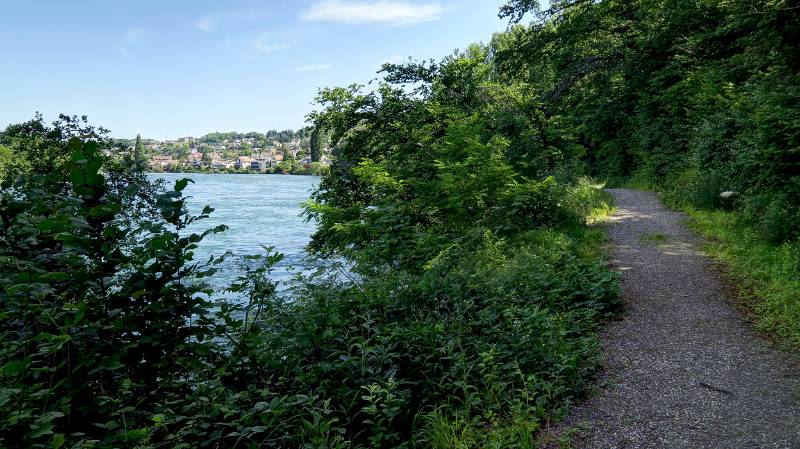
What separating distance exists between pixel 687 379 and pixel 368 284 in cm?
383

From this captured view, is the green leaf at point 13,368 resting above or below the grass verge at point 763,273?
above

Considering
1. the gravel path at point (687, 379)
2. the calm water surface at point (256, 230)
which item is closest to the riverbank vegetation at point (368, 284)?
the gravel path at point (687, 379)

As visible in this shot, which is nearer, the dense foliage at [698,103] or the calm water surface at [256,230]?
the dense foliage at [698,103]

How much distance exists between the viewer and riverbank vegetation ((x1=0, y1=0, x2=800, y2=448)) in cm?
320

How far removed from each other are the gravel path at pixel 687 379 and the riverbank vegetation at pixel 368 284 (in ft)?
1.20

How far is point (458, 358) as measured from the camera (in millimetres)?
4871

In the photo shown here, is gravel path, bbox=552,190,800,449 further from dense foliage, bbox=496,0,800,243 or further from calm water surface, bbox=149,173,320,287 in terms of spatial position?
calm water surface, bbox=149,173,320,287

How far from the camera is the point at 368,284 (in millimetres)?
6641

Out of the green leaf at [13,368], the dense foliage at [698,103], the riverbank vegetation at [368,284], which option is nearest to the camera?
the green leaf at [13,368]

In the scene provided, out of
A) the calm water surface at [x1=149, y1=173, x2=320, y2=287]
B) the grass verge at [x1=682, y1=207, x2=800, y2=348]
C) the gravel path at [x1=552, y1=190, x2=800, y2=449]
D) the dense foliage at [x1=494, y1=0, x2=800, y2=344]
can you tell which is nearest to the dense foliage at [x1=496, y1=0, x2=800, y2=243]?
the dense foliage at [x1=494, y1=0, x2=800, y2=344]

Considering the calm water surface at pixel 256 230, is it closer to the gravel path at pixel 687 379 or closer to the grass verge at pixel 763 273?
the gravel path at pixel 687 379

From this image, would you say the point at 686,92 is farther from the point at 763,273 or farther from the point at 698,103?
the point at 763,273

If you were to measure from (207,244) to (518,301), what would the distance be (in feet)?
51.7

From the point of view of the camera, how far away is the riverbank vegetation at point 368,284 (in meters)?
3.20
